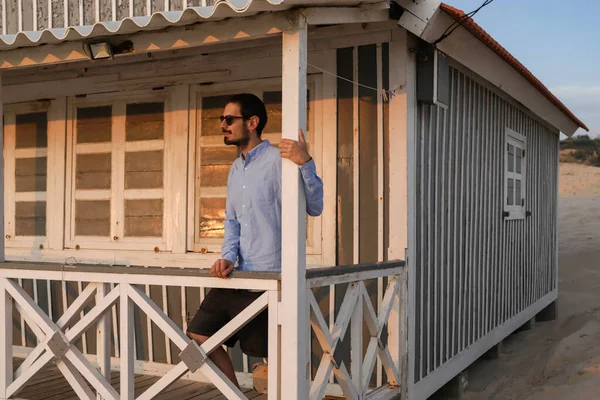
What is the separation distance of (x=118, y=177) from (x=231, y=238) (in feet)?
8.15

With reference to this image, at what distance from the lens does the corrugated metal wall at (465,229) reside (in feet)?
21.6

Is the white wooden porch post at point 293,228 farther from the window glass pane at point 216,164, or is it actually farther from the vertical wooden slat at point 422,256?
the window glass pane at point 216,164

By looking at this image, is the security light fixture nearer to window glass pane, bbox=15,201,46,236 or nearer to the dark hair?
the dark hair

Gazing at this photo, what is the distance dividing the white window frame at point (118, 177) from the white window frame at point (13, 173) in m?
0.23

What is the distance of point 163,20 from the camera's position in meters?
4.70

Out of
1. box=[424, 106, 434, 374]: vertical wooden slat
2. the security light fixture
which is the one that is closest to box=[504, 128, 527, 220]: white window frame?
box=[424, 106, 434, 374]: vertical wooden slat

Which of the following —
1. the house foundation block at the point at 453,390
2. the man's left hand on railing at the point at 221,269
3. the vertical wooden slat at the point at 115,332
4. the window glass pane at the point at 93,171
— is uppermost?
the window glass pane at the point at 93,171

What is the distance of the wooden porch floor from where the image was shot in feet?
20.0

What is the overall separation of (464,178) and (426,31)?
228cm

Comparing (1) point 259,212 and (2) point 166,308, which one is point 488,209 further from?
(1) point 259,212

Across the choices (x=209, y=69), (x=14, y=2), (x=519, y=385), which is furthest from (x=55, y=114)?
(x=519, y=385)

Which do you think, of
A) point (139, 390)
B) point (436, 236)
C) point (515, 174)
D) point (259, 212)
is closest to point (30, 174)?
point (139, 390)

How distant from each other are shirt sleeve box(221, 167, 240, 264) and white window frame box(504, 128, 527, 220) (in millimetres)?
5053

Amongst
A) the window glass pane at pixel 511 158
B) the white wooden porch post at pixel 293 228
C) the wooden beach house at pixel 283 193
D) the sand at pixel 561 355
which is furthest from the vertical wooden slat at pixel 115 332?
the window glass pane at pixel 511 158
